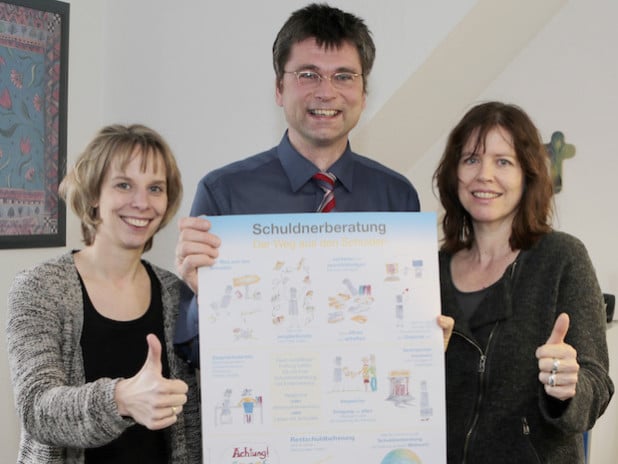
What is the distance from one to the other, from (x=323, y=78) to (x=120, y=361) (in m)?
0.94

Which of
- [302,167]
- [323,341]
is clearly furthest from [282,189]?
[323,341]

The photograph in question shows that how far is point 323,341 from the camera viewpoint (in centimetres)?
169

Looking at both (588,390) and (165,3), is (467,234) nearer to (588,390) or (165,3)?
(588,390)

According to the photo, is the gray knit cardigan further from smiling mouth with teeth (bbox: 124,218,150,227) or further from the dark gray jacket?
the dark gray jacket

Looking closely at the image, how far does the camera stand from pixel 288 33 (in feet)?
6.73

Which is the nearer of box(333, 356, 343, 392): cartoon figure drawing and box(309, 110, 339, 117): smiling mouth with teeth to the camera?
box(333, 356, 343, 392): cartoon figure drawing

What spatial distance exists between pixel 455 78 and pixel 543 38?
56 centimetres

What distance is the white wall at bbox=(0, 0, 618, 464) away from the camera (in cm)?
303

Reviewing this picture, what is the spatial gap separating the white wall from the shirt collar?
920mm

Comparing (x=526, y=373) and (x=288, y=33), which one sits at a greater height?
(x=288, y=33)

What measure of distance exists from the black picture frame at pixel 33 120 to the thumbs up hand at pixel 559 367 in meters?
2.40

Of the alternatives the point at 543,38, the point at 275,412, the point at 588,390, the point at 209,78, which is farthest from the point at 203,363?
the point at 543,38

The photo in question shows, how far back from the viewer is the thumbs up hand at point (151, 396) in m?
1.50

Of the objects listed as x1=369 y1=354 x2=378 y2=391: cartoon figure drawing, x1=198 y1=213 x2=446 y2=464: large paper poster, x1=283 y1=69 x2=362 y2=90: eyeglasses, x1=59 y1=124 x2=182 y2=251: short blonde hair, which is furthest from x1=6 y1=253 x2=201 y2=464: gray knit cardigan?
x1=283 y1=69 x2=362 y2=90: eyeglasses
